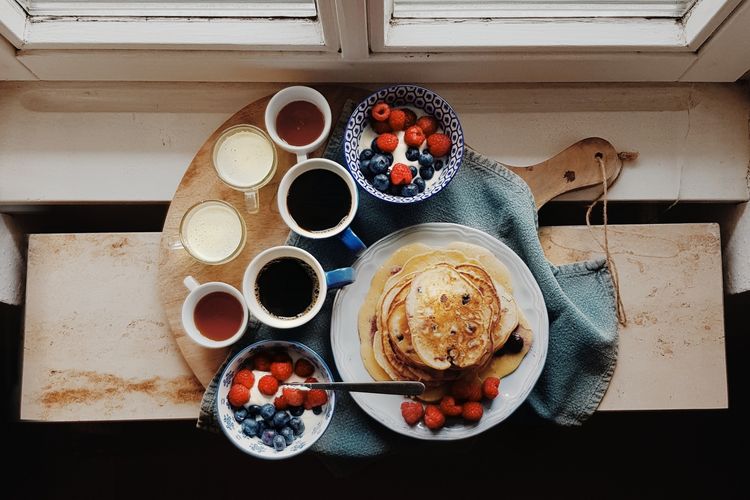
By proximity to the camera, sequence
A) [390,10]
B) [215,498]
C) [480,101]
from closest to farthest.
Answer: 1. [390,10]
2. [480,101]
3. [215,498]

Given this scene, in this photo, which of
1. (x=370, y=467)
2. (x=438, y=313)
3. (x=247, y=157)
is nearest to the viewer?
(x=438, y=313)

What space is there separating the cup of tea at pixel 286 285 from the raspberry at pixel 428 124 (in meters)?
0.33

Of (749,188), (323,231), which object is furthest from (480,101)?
(749,188)

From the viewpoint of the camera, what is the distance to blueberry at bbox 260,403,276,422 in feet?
4.31

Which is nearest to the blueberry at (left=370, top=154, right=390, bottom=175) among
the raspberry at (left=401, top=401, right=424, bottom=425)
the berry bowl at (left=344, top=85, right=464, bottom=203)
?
the berry bowl at (left=344, top=85, right=464, bottom=203)

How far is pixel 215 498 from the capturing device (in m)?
1.96

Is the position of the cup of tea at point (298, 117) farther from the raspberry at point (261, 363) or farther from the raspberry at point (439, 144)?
the raspberry at point (261, 363)

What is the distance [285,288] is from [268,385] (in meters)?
0.20

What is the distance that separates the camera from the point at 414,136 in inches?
53.2

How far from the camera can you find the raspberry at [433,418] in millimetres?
1317

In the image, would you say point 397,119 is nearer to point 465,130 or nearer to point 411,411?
point 465,130

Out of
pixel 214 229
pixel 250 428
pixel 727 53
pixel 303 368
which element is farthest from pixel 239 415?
pixel 727 53

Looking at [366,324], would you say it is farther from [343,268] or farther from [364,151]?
[364,151]

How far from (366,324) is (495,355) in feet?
0.90
